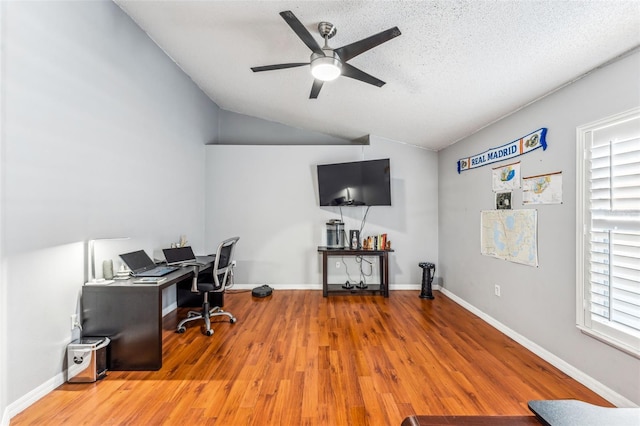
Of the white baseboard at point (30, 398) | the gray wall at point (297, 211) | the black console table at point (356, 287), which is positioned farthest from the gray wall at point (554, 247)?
the white baseboard at point (30, 398)

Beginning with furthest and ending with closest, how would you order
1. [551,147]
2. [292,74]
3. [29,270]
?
[292,74]
[551,147]
[29,270]

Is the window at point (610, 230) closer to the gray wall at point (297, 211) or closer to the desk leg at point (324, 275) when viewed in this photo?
the gray wall at point (297, 211)

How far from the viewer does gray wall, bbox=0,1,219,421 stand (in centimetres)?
172

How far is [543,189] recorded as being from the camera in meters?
2.46

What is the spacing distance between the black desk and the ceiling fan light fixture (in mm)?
2219

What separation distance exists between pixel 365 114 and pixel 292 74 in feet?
3.91

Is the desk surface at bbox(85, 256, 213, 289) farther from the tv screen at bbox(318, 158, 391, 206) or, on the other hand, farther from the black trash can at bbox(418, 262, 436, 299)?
the black trash can at bbox(418, 262, 436, 299)

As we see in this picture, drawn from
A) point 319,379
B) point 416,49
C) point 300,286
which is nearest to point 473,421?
point 319,379

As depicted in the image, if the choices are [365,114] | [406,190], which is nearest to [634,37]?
[365,114]

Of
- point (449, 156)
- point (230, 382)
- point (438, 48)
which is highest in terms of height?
point (438, 48)

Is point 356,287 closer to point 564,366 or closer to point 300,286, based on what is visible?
point 300,286

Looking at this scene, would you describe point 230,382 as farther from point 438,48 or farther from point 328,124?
point 328,124

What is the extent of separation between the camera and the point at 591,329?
2.00 meters

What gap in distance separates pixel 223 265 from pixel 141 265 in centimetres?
80
